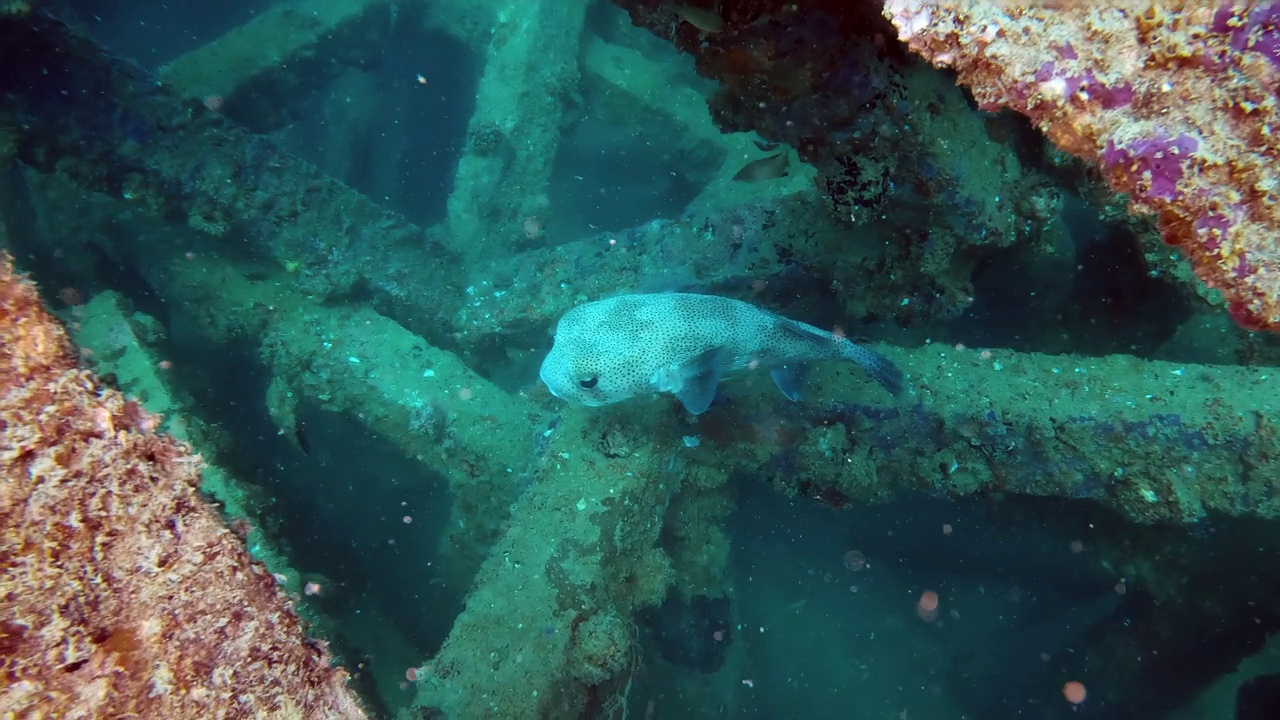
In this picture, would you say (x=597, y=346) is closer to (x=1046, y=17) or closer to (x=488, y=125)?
(x=1046, y=17)

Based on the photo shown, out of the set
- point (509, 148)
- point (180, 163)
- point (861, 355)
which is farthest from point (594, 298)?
point (180, 163)

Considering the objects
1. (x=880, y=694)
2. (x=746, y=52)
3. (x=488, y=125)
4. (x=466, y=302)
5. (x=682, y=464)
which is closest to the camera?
(x=746, y=52)

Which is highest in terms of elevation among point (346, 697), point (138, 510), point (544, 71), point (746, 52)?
point (746, 52)

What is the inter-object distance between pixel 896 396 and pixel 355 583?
A: 7.39 meters

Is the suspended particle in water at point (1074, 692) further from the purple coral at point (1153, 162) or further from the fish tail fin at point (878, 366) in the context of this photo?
the purple coral at point (1153, 162)

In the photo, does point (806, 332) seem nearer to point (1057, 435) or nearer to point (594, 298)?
point (1057, 435)

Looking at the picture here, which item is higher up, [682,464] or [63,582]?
[63,582]

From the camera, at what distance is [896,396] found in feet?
15.1

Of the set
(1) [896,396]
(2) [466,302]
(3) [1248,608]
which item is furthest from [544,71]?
(3) [1248,608]

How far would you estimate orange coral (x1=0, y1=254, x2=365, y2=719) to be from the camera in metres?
1.27

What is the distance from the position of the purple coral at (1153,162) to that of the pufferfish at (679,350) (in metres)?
2.71

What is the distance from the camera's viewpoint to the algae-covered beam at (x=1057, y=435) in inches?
156

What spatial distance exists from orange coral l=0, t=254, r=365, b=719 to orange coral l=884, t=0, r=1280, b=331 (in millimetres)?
2584

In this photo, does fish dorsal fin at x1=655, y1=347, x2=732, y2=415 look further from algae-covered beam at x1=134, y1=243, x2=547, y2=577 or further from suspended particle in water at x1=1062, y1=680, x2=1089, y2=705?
suspended particle in water at x1=1062, y1=680, x2=1089, y2=705
